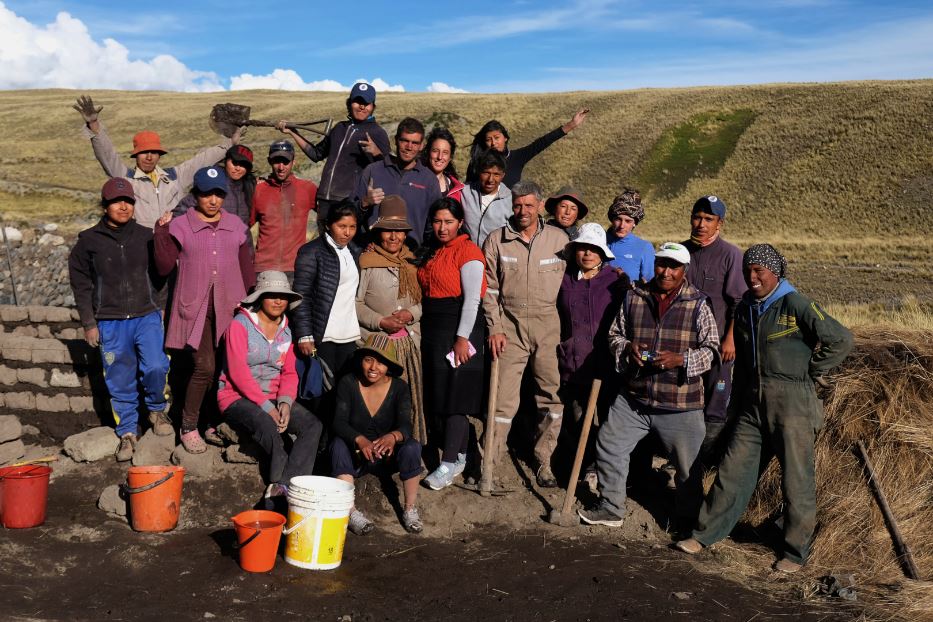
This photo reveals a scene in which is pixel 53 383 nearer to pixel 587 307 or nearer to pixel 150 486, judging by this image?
pixel 150 486

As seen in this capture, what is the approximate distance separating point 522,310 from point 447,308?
616mm

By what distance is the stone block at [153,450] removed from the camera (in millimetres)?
7031

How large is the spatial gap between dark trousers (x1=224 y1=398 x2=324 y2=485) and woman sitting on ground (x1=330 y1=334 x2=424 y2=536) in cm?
27

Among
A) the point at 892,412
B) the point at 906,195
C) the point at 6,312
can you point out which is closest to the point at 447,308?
the point at 892,412

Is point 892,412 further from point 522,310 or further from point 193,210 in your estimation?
point 193,210

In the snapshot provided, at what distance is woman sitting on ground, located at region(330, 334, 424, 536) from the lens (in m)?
6.29

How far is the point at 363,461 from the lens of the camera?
257 inches

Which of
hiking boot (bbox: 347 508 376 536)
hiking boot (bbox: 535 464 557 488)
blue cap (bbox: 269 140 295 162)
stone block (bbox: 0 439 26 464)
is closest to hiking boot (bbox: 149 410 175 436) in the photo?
stone block (bbox: 0 439 26 464)

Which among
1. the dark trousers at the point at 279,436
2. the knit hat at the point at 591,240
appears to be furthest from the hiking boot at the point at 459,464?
the knit hat at the point at 591,240

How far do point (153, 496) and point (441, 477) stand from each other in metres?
2.18

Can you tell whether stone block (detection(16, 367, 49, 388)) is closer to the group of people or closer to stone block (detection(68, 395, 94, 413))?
stone block (detection(68, 395, 94, 413))

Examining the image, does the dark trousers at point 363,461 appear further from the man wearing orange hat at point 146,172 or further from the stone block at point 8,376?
the stone block at point 8,376

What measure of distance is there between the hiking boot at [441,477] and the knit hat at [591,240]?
76.8 inches

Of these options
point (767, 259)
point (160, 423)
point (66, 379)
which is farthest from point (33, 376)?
point (767, 259)
